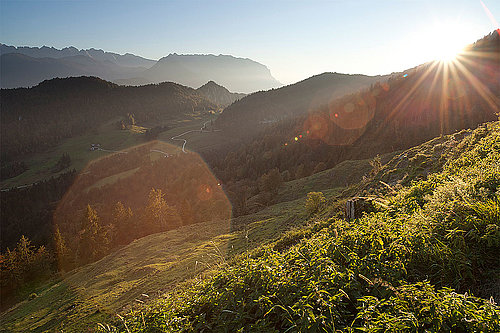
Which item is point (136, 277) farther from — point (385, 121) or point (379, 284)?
point (385, 121)

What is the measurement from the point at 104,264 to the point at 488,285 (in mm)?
47986

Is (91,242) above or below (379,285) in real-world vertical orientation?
below

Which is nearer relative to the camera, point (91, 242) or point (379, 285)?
point (379, 285)

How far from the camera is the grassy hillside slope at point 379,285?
3.42m

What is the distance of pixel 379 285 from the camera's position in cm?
428

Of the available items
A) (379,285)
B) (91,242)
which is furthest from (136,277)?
(91,242)

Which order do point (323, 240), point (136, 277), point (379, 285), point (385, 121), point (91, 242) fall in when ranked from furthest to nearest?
point (385, 121) < point (91, 242) < point (136, 277) < point (323, 240) < point (379, 285)

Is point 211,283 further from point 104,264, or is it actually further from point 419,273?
point 104,264

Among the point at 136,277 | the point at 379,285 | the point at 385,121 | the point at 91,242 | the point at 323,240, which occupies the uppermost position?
the point at 379,285

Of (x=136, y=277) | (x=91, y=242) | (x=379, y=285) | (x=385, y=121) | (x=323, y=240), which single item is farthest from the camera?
(x=385, y=121)

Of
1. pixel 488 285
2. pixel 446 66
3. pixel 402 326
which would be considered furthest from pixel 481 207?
pixel 446 66

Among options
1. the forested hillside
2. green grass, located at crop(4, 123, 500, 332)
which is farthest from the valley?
the forested hillside

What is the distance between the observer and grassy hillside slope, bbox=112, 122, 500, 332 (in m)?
3.42

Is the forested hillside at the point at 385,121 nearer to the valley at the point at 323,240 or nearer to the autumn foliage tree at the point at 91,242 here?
the valley at the point at 323,240
